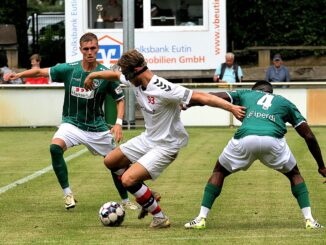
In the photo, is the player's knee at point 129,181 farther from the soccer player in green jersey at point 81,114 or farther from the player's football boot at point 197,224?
the soccer player in green jersey at point 81,114

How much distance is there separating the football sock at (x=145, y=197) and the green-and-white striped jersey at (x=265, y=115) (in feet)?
3.32

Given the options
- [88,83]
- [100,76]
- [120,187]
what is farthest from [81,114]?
[100,76]

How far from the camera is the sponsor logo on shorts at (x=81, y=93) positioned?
480 inches

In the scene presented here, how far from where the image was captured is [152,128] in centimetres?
1040

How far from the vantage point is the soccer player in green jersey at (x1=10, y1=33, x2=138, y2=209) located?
12125 millimetres

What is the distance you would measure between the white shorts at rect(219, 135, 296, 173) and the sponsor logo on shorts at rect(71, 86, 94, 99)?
7.89 feet

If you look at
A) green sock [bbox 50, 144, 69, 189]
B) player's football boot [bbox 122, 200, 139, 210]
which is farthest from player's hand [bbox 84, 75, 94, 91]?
player's football boot [bbox 122, 200, 139, 210]

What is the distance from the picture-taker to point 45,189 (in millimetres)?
14016

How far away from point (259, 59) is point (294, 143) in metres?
10.7

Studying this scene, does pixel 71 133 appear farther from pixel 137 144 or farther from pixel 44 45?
pixel 44 45

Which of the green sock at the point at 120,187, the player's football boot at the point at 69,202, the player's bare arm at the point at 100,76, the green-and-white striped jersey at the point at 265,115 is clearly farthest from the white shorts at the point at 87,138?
the green-and-white striped jersey at the point at 265,115

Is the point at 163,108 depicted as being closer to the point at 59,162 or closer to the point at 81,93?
the point at 81,93

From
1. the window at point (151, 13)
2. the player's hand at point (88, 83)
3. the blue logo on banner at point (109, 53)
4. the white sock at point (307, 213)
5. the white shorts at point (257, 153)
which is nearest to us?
the white shorts at point (257, 153)

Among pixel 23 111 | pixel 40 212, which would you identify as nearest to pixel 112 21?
pixel 23 111
